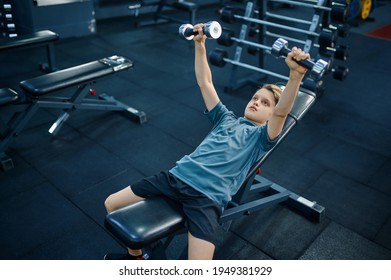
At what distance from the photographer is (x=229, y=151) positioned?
4.87 ft

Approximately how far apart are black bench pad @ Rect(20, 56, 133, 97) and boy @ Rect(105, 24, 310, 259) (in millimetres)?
1106

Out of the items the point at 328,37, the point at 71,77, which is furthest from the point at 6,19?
the point at 328,37

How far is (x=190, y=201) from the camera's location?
1384 millimetres

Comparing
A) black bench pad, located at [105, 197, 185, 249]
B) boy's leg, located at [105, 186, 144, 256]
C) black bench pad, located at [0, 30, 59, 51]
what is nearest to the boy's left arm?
black bench pad, located at [105, 197, 185, 249]

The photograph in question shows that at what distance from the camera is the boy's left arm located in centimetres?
125

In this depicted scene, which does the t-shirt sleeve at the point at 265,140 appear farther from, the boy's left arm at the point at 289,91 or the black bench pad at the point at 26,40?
the black bench pad at the point at 26,40

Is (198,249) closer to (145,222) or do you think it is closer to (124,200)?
(145,222)

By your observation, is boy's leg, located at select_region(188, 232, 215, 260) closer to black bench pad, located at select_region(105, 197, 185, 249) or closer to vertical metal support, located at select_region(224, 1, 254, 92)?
black bench pad, located at select_region(105, 197, 185, 249)

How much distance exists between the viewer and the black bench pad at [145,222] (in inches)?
A: 47.9

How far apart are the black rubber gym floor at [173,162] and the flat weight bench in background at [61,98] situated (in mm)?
93

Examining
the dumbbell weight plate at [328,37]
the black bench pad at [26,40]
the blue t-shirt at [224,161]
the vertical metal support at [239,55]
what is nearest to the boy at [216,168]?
the blue t-shirt at [224,161]

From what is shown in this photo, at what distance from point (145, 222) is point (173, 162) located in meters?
1.12
